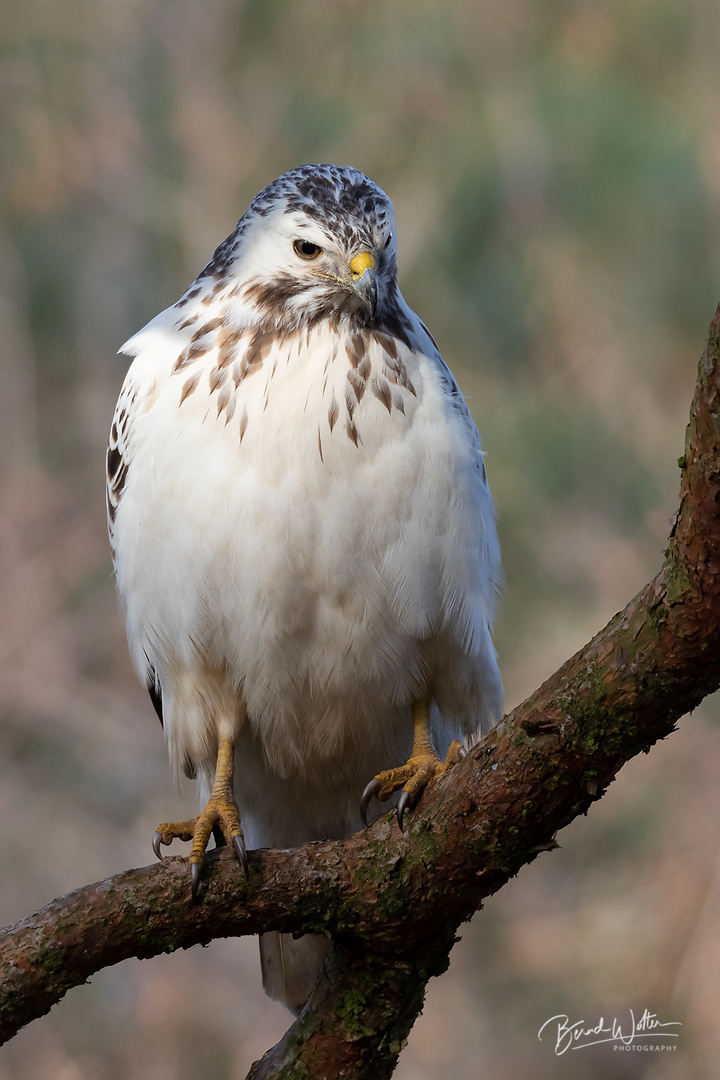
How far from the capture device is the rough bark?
2051mm

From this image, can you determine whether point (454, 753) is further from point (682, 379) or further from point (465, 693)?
point (682, 379)

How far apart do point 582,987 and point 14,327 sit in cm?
567

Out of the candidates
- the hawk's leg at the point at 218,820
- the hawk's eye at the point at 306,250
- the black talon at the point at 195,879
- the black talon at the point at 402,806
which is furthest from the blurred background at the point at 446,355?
the black talon at the point at 195,879

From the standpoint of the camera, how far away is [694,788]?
753 centimetres

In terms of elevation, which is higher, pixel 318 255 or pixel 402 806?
pixel 318 255

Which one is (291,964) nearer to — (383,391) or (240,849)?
(240,849)

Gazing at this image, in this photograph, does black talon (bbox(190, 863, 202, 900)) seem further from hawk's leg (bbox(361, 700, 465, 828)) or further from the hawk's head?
the hawk's head

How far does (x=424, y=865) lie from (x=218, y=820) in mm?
689

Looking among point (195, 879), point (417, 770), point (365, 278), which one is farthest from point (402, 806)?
point (365, 278)

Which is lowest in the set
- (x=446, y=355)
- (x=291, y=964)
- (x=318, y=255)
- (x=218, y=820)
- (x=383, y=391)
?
(x=291, y=964)
